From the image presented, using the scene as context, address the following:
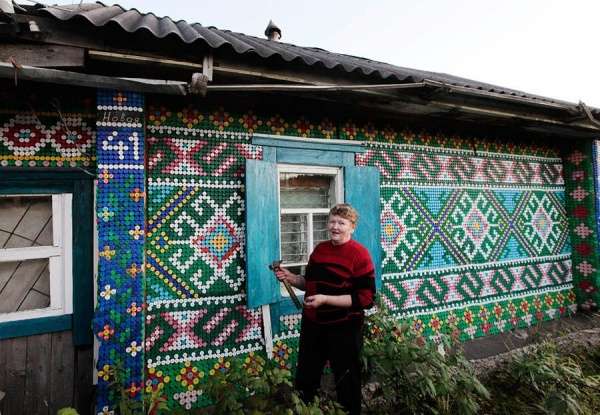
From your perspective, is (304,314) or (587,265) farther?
(587,265)

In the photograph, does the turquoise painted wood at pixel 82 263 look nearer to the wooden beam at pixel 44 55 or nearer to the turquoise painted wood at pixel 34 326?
the turquoise painted wood at pixel 34 326

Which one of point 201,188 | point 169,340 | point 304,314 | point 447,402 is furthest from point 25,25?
point 447,402

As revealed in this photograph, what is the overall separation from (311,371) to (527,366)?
2.19 meters

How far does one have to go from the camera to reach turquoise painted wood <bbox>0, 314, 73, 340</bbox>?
263cm

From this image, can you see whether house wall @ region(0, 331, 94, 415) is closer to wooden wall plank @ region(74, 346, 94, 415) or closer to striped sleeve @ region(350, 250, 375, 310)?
wooden wall plank @ region(74, 346, 94, 415)

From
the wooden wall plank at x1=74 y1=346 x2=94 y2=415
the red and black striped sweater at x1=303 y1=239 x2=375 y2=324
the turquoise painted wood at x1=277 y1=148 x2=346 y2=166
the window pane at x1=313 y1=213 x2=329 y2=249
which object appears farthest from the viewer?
the window pane at x1=313 y1=213 x2=329 y2=249

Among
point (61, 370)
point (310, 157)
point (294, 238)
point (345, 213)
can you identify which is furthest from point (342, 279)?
point (61, 370)

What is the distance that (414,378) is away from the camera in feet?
9.01

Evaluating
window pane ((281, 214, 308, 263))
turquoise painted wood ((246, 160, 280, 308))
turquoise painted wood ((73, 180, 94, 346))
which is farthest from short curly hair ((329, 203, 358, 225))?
turquoise painted wood ((73, 180, 94, 346))

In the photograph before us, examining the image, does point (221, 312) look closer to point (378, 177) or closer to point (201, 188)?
point (201, 188)

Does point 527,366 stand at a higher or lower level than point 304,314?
lower

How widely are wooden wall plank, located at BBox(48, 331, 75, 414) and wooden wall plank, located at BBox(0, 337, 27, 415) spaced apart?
195 millimetres

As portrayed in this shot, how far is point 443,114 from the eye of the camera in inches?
157

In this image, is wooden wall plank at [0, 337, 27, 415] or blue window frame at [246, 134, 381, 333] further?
blue window frame at [246, 134, 381, 333]
